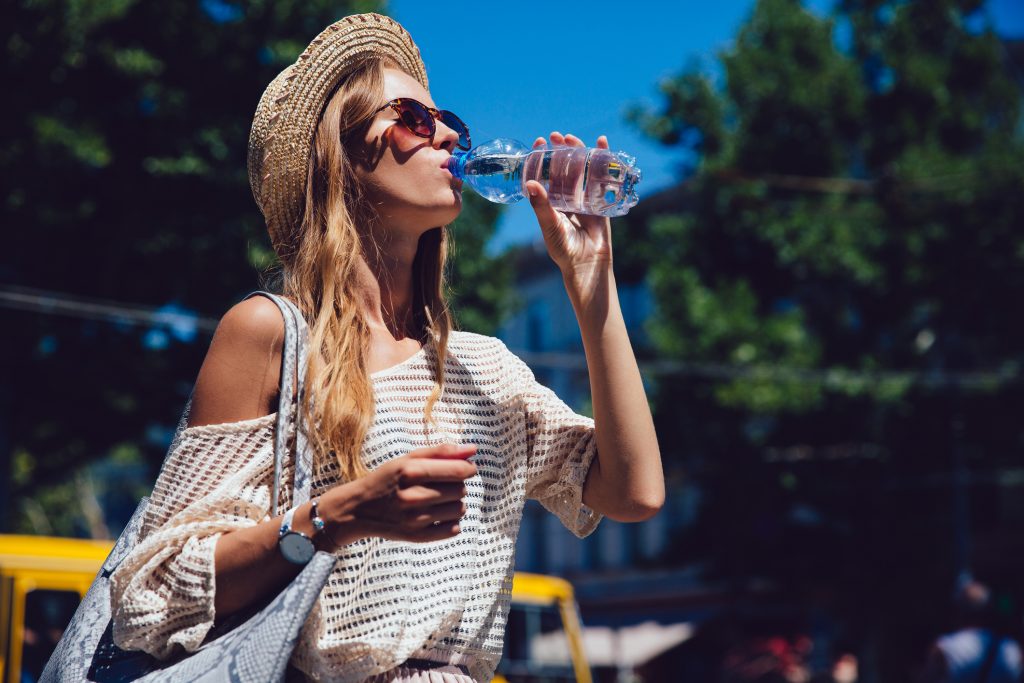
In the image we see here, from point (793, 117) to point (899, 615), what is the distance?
26.0ft

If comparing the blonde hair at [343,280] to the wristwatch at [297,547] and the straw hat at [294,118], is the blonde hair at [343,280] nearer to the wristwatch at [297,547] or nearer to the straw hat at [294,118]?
the straw hat at [294,118]

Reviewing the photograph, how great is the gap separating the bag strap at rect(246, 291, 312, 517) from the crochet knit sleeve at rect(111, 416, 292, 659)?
0.03 m

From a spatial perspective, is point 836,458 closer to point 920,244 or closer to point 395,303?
point 920,244

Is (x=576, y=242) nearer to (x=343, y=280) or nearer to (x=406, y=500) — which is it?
(x=343, y=280)

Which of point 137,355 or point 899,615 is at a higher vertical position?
point 137,355

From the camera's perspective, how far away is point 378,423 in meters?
1.69

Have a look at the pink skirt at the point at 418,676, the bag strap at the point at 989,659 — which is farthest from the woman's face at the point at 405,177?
the bag strap at the point at 989,659

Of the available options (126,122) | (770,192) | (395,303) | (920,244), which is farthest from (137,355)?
(395,303)

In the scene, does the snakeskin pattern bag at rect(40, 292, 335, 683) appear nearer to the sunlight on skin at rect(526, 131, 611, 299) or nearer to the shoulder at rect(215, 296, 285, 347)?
Answer: the shoulder at rect(215, 296, 285, 347)

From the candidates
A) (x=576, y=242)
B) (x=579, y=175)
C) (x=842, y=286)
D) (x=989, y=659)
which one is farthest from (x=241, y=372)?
(x=842, y=286)

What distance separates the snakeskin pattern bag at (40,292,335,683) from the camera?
138 centimetres

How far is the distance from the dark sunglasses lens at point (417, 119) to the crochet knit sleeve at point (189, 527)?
0.55 m

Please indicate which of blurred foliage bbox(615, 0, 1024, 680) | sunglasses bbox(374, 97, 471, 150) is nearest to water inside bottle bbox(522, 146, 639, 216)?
sunglasses bbox(374, 97, 471, 150)

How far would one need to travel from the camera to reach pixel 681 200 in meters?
22.6
